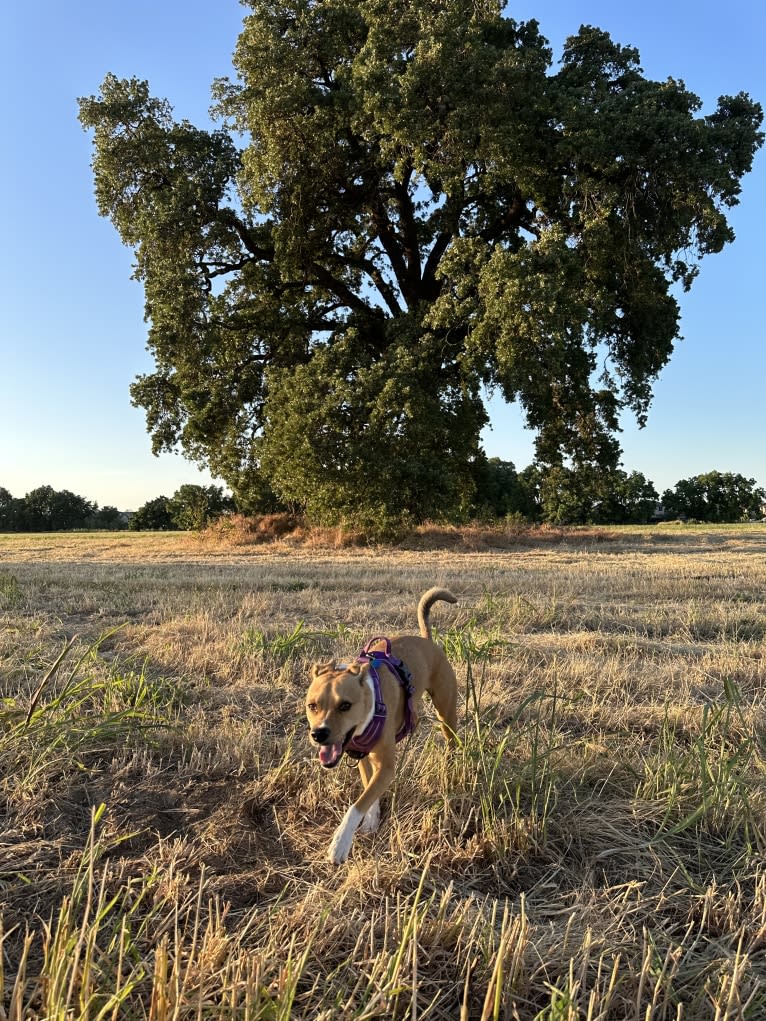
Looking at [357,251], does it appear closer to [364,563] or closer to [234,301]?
[234,301]

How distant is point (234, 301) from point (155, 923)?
68.3 ft

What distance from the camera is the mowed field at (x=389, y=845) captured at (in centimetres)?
169

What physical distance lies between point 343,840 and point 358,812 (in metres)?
0.12

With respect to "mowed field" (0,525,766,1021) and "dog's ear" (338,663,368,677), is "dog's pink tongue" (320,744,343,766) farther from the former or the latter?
"mowed field" (0,525,766,1021)

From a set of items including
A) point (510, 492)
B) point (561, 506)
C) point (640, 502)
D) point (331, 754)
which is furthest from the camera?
point (640, 502)

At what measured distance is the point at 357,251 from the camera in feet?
72.7

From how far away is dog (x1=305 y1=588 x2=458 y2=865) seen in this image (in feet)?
7.60

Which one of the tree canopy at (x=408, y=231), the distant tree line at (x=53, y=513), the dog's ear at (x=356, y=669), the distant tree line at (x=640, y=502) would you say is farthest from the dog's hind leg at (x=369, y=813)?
the distant tree line at (x=53, y=513)

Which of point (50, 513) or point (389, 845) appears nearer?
point (389, 845)

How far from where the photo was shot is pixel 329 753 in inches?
89.6

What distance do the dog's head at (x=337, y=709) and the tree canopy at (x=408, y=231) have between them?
13.3 meters

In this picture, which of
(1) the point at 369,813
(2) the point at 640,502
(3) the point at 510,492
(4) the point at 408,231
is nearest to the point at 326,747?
(1) the point at 369,813

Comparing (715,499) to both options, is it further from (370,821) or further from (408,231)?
(370,821)

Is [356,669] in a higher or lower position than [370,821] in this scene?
higher
